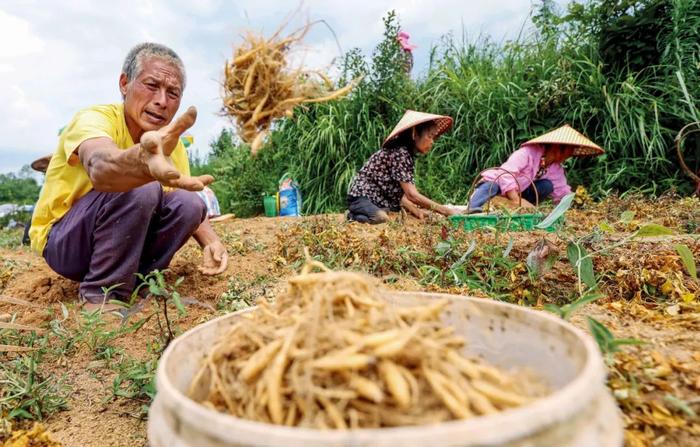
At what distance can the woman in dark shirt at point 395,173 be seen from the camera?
4227 millimetres

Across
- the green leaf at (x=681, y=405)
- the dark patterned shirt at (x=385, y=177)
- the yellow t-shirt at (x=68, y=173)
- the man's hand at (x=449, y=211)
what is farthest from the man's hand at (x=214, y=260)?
the dark patterned shirt at (x=385, y=177)

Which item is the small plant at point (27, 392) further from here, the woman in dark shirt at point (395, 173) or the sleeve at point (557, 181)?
the sleeve at point (557, 181)

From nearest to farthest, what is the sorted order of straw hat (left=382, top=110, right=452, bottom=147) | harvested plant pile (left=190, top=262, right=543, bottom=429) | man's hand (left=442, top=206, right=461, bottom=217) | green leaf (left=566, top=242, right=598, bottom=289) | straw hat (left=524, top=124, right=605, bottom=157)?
harvested plant pile (left=190, top=262, right=543, bottom=429)
green leaf (left=566, top=242, right=598, bottom=289)
man's hand (left=442, top=206, right=461, bottom=217)
straw hat (left=524, top=124, right=605, bottom=157)
straw hat (left=382, top=110, right=452, bottom=147)

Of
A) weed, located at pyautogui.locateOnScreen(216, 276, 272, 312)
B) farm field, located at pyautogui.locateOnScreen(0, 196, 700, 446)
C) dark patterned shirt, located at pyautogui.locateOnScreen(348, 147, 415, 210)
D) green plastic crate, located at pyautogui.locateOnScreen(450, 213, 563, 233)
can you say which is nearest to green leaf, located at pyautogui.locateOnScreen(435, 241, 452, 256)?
farm field, located at pyautogui.locateOnScreen(0, 196, 700, 446)

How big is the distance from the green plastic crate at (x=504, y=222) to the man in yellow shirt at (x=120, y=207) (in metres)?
1.27

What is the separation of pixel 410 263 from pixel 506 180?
237 centimetres

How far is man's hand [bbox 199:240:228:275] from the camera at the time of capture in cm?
222

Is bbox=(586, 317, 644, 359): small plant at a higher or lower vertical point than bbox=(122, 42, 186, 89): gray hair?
lower

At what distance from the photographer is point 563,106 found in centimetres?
513

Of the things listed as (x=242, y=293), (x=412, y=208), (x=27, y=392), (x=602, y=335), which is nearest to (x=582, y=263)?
(x=602, y=335)

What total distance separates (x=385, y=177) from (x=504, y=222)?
2.13m

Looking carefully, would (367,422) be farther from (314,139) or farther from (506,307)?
(314,139)

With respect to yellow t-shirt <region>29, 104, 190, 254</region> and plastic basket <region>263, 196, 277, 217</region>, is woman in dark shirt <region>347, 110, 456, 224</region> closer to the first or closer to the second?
plastic basket <region>263, 196, 277, 217</region>

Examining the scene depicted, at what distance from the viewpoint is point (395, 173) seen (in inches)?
169
